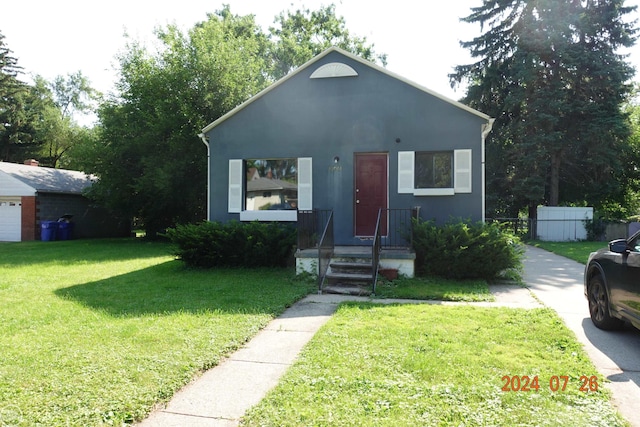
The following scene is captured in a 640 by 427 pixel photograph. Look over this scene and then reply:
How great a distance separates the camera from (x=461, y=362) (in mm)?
3895

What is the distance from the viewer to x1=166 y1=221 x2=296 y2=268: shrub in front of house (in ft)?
30.9

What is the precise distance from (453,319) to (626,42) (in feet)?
71.3

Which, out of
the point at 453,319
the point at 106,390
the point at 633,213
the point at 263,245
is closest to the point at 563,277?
the point at 453,319

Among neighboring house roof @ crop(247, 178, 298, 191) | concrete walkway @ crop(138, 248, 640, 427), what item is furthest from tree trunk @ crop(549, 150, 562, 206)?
neighboring house roof @ crop(247, 178, 298, 191)

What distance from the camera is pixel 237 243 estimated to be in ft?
31.3

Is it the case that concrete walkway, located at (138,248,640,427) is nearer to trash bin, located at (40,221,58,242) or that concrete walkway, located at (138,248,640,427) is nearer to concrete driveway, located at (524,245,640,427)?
concrete driveway, located at (524,245,640,427)

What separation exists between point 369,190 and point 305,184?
5.05 feet

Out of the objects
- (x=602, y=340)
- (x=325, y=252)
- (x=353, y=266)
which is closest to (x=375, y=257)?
(x=353, y=266)

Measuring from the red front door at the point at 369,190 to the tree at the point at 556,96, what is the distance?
1303 centimetres

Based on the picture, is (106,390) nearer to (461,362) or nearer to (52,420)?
(52,420)

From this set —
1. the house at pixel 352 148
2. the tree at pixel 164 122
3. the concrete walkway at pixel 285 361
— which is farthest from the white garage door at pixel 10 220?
the concrete walkway at pixel 285 361

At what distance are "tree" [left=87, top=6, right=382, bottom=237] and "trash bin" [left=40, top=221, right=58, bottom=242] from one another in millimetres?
2436

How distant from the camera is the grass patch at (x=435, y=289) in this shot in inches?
274

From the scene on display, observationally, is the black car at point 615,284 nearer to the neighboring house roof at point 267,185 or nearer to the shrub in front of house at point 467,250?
the shrub in front of house at point 467,250
